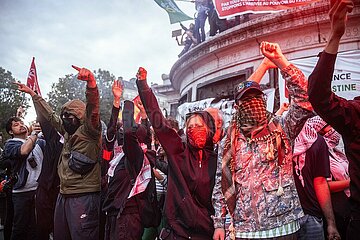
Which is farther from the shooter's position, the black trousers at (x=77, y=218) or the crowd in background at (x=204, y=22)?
the crowd in background at (x=204, y=22)

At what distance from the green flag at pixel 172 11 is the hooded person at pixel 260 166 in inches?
287

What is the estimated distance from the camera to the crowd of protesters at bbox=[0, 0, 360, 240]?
207 cm

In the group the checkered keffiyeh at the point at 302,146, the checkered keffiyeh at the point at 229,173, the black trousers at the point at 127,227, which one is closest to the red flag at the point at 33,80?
the black trousers at the point at 127,227

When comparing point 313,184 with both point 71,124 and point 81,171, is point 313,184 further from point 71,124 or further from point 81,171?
point 71,124

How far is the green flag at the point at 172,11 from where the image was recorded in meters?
9.16

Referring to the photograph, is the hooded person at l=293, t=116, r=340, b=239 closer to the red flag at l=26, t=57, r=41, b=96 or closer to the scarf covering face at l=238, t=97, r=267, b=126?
the scarf covering face at l=238, t=97, r=267, b=126

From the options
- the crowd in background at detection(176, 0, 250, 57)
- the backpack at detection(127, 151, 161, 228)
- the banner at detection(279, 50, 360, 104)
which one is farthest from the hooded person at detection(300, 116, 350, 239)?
the crowd in background at detection(176, 0, 250, 57)

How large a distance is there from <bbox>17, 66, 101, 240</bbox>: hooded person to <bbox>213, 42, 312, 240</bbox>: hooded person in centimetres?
161

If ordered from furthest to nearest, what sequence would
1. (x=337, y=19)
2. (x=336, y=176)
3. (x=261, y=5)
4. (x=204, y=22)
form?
(x=204, y=22) < (x=261, y=5) < (x=336, y=176) < (x=337, y=19)

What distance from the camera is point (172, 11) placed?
30.1 feet

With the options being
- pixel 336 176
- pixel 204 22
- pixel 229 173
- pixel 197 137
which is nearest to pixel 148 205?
pixel 197 137

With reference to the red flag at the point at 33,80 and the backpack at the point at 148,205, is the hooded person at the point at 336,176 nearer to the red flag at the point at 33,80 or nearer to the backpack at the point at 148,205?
the backpack at the point at 148,205

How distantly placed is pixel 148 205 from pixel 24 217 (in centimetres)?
232

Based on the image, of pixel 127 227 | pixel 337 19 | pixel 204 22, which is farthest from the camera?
pixel 204 22
